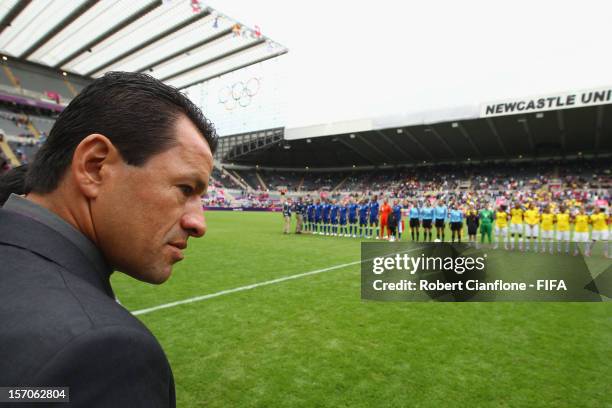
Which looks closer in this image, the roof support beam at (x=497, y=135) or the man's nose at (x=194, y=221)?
the man's nose at (x=194, y=221)

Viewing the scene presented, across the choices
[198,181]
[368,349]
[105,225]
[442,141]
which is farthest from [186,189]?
[442,141]

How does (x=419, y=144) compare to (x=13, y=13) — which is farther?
(x=419, y=144)

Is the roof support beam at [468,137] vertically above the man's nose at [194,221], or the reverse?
the roof support beam at [468,137]

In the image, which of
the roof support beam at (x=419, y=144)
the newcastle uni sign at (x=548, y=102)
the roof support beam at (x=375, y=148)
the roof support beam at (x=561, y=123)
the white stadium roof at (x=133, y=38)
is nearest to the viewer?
the white stadium roof at (x=133, y=38)

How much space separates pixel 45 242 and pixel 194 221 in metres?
0.34

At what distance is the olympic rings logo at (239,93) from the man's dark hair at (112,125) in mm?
42073

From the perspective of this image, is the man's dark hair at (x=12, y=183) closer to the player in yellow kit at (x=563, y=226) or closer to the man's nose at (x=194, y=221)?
the man's nose at (x=194, y=221)

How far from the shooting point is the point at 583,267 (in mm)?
8430

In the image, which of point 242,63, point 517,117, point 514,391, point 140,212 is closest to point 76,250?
point 140,212

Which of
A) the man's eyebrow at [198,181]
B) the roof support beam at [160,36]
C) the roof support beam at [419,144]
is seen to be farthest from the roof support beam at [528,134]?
the man's eyebrow at [198,181]

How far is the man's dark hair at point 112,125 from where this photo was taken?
0.84m

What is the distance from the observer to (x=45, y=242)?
27.0 inches

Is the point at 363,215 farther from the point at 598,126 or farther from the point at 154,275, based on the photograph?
the point at 598,126

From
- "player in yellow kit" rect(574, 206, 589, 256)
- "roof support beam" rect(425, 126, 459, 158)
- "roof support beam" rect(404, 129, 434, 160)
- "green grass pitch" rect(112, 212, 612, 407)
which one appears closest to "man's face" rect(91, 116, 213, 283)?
"green grass pitch" rect(112, 212, 612, 407)
